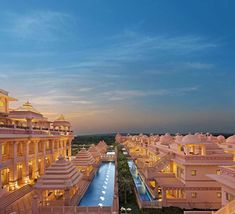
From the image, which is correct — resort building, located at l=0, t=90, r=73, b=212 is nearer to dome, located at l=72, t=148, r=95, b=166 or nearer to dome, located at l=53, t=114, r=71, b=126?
dome, located at l=72, t=148, r=95, b=166

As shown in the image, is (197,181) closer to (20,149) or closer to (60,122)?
(20,149)

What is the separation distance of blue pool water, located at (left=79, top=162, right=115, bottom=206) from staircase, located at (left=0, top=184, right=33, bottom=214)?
16.1 feet

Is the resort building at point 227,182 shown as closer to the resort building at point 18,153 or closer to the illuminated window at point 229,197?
the illuminated window at point 229,197

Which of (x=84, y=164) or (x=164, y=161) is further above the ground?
(x=164, y=161)

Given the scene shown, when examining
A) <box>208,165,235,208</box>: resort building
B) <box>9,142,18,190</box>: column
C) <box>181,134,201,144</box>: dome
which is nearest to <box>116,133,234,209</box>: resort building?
<box>181,134,201,144</box>: dome

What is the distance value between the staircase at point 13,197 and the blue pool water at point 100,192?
489cm

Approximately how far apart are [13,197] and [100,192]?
37.9 ft

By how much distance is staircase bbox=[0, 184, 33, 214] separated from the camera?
1914 centimetres

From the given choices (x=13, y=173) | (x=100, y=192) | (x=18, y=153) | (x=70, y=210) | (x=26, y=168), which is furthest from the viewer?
(x=100, y=192)

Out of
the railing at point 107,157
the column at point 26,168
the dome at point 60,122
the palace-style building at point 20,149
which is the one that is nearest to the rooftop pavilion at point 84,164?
the palace-style building at point 20,149

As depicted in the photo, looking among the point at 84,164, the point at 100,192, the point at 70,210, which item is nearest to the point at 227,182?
the point at 70,210

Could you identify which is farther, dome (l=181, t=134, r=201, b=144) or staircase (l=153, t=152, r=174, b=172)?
staircase (l=153, t=152, r=174, b=172)

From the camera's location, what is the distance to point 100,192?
31.2 meters

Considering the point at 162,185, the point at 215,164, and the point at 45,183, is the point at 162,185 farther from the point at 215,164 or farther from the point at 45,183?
the point at 45,183
